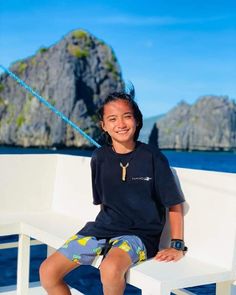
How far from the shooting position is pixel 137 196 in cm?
243

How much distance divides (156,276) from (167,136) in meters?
99.6

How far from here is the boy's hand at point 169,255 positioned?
7.59 feet

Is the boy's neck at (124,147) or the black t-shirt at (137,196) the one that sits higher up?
the boy's neck at (124,147)

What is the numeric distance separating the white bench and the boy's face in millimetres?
364

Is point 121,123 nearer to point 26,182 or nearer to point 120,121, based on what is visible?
point 120,121

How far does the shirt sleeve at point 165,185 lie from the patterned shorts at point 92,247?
0.71ft

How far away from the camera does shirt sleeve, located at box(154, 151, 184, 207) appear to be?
2.37 m

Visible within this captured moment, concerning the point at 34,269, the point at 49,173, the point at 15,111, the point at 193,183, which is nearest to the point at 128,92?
the point at 193,183

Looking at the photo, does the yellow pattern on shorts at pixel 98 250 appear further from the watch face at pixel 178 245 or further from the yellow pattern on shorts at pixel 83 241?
the watch face at pixel 178 245

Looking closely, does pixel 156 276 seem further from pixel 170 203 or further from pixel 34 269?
pixel 34 269

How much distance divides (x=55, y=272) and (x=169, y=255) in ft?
1.58

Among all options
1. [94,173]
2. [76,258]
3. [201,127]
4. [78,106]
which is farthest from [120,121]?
Answer: [201,127]

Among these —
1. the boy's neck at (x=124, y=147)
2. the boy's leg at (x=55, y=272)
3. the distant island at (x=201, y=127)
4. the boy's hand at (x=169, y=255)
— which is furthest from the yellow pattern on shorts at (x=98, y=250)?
the distant island at (x=201, y=127)

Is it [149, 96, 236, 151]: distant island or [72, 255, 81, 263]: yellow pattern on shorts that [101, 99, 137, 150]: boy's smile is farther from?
[149, 96, 236, 151]: distant island
